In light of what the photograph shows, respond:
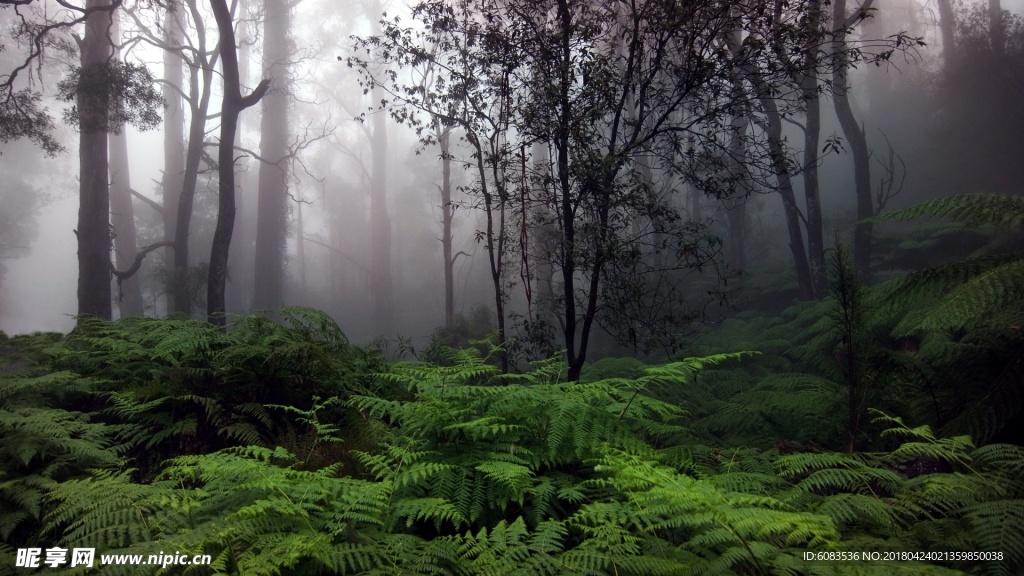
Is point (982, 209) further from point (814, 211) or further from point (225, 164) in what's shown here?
point (225, 164)

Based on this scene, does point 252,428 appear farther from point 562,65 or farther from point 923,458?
point 562,65

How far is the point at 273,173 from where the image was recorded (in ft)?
66.2

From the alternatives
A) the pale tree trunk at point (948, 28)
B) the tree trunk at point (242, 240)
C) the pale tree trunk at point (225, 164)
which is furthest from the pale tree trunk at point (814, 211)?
the tree trunk at point (242, 240)

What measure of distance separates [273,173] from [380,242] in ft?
30.8

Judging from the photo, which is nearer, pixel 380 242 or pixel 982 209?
pixel 982 209

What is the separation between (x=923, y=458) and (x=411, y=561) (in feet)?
7.95

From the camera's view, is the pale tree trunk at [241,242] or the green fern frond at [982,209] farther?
the pale tree trunk at [241,242]

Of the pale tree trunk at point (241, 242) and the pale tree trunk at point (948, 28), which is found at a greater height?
the pale tree trunk at point (948, 28)

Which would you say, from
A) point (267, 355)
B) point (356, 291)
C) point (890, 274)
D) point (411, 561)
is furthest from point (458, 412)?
point (356, 291)

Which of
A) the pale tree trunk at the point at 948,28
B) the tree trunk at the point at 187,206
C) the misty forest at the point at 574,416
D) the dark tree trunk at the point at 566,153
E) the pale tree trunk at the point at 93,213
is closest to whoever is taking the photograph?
the misty forest at the point at 574,416

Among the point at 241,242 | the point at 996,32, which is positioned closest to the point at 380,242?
the point at 241,242

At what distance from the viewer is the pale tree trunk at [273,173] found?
63.4 ft

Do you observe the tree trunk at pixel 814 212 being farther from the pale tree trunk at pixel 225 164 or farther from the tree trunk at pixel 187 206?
the tree trunk at pixel 187 206

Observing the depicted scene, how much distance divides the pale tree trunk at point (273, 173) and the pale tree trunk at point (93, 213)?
24.3 feet
